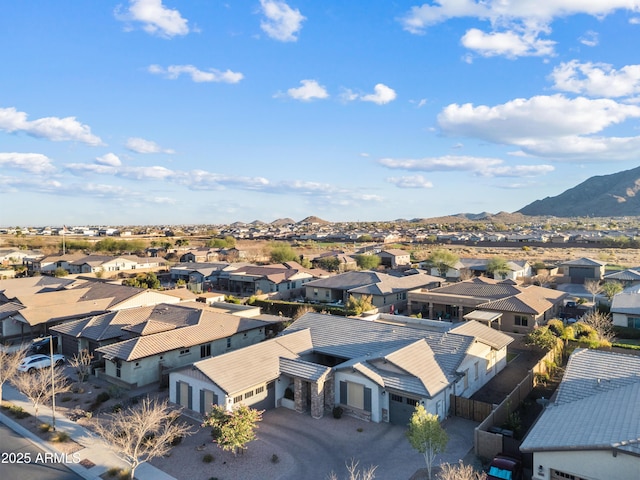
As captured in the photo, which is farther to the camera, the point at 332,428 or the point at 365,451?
the point at 332,428

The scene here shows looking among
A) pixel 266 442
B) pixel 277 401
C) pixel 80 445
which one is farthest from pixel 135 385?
pixel 266 442

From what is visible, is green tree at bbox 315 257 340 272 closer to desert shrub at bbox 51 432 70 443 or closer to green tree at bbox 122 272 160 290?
green tree at bbox 122 272 160 290

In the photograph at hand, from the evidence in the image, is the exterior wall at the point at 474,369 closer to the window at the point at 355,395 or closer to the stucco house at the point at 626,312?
the window at the point at 355,395

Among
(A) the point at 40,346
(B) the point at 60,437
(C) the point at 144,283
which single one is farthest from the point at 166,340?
(C) the point at 144,283

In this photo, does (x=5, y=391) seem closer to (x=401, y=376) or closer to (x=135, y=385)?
(x=135, y=385)

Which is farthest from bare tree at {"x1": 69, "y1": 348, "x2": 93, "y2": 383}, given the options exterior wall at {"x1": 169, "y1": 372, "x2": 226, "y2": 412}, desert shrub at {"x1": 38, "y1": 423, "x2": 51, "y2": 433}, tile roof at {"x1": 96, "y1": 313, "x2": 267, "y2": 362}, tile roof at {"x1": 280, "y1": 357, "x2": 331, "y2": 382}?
tile roof at {"x1": 280, "y1": 357, "x2": 331, "y2": 382}

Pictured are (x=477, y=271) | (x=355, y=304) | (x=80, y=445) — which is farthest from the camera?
(x=477, y=271)

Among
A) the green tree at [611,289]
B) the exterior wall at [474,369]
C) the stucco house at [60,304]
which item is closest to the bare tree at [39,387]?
the stucco house at [60,304]
